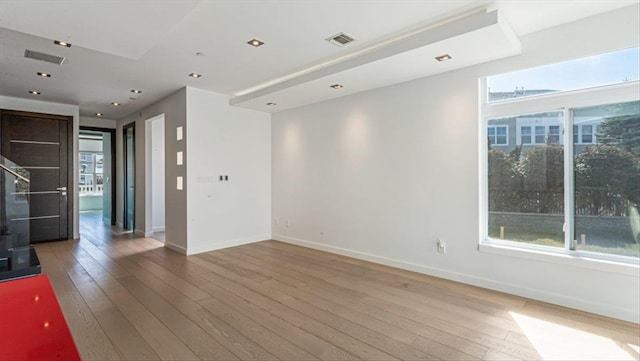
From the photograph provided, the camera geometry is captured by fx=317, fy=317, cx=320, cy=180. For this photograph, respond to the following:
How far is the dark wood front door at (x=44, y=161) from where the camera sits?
6148 mm

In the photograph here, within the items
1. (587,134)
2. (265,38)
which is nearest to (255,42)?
(265,38)

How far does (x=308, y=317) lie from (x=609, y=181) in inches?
131

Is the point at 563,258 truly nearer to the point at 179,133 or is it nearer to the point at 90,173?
the point at 179,133

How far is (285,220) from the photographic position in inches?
257

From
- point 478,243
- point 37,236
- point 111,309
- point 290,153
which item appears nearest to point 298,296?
point 111,309

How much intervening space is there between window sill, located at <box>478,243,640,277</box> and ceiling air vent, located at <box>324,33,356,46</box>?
2.89 metres

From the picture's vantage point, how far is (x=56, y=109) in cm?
664

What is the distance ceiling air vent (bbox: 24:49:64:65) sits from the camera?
389 cm

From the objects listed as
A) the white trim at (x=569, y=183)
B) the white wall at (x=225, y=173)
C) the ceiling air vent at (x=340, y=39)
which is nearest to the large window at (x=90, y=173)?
the white wall at (x=225, y=173)

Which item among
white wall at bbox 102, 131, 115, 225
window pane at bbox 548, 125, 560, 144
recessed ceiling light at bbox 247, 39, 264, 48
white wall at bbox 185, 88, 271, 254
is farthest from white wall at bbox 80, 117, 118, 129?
window pane at bbox 548, 125, 560, 144

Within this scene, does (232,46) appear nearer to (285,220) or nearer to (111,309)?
(111,309)

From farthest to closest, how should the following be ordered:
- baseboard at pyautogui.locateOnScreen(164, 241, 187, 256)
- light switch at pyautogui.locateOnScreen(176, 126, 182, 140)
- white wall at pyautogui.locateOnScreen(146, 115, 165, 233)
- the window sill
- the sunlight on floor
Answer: white wall at pyautogui.locateOnScreen(146, 115, 165, 233), light switch at pyautogui.locateOnScreen(176, 126, 182, 140), baseboard at pyautogui.locateOnScreen(164, 241, 187, 256), the window sill, the sunlight on floor

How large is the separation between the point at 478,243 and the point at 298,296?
7.46ft

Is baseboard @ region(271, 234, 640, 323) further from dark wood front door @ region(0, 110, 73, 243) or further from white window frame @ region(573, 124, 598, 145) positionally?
dark wood front door @ region(0, 110, 73, 243)
